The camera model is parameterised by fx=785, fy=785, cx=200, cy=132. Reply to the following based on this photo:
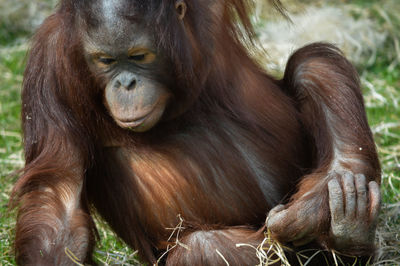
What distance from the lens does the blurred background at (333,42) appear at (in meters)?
4.23

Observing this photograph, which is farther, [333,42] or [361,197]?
[333,42]

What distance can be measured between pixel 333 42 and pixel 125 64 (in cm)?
367

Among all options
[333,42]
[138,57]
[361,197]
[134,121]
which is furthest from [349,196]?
[333,42]

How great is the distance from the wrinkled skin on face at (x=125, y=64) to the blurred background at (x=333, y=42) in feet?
2.93

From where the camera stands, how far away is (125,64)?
10.7ft

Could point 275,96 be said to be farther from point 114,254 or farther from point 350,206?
point 114,254

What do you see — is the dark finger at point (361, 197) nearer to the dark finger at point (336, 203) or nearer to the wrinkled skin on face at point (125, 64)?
A: the dark finger at point (336, 203)

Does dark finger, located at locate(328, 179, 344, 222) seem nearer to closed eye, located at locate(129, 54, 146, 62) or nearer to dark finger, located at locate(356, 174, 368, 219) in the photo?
dark finger, located at locate(356, 174, 368, 219)

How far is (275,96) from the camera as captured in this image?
3822mm

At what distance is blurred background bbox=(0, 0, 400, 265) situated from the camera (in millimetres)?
4230

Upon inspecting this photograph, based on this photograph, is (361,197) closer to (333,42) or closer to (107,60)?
(107,60)

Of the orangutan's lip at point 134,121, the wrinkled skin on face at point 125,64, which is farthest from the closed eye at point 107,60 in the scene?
the orangutan's lip at point 134,121

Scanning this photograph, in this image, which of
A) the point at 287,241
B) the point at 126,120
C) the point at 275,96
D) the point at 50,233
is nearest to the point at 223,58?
the point at 275,96

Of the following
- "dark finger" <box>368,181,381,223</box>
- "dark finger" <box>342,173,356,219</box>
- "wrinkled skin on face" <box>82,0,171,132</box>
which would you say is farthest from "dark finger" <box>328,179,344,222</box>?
"wrinkled skin on face" <box>82,0,171,132</box>
